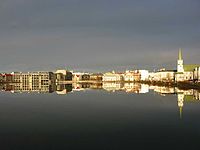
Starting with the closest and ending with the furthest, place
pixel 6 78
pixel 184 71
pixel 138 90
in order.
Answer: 1. pixel 138 90
2. pixel 184 71
3. pixel 6 78

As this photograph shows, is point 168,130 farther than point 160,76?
No

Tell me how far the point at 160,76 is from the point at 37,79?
75302 millimetres

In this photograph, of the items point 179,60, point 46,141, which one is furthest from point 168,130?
point 179,60

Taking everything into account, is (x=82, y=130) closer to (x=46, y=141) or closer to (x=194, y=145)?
(x=46, y=141)

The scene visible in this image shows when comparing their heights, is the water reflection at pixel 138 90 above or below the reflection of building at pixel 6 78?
below

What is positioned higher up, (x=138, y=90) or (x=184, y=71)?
(x=184, y=71)

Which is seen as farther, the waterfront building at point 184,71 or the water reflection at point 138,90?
the waterfront building at point 184,71

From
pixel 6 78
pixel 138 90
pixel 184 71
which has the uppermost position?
pixel 184 71

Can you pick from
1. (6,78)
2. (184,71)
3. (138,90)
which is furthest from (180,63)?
(6,78)

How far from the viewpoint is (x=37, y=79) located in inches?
7244

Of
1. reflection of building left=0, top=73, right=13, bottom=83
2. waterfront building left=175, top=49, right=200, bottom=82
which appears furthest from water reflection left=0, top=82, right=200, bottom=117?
reflection of building left=0, top=73, right=13, bottom=83

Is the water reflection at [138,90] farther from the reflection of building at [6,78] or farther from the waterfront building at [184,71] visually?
the reflection of building at [6,78]

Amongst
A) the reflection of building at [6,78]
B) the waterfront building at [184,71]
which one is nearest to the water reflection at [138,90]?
the waterfront building at [184,71]

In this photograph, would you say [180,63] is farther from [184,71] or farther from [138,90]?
[138,90]
